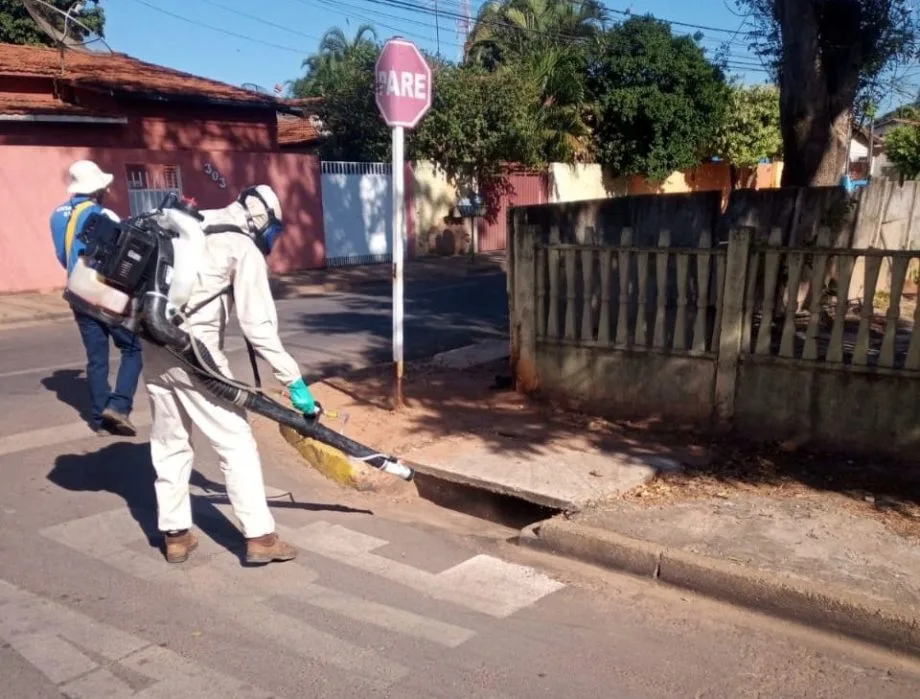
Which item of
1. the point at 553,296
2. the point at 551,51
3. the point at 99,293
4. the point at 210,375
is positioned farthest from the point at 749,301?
the point at 551,51

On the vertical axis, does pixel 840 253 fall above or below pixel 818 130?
below

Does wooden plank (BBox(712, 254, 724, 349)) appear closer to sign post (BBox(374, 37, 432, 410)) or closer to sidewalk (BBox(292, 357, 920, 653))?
sidewalk (BBox(292, 357, 920, 653))

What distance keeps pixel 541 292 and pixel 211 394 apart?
11.1ft

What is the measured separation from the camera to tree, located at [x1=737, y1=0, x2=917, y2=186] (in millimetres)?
8523

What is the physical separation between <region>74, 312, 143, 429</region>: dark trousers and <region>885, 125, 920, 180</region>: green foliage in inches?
881

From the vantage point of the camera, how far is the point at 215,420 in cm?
408

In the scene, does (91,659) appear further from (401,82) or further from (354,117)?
(354,117)

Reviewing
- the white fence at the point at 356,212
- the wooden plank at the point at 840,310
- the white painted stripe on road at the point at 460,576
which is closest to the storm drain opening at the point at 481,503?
the white painted stripe on road at the point at 460,576

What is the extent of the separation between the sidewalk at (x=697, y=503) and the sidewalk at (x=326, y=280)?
7.76 m

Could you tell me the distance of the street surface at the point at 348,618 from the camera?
3.19 m

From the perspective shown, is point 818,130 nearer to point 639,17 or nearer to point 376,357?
point 376,357

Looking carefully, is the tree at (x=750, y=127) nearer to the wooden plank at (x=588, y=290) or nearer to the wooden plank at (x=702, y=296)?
the wooden plank at (x=588, y=290)

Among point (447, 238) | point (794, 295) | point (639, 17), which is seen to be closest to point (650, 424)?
point (794, 295)

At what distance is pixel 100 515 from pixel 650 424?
12.3 ft
